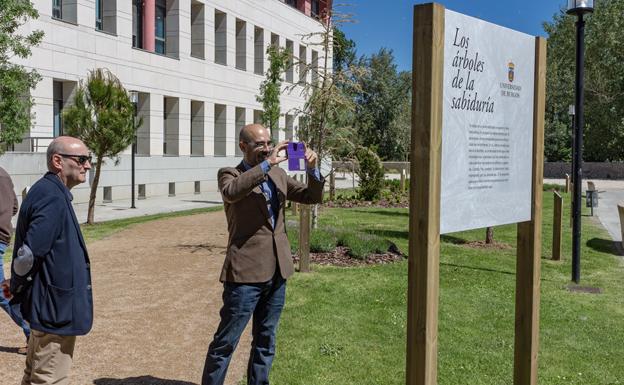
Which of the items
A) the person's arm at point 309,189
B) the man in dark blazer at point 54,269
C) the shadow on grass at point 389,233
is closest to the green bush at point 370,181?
the shadow on grass at point 389,233

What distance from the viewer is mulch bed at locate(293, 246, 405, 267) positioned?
10929 millimetres

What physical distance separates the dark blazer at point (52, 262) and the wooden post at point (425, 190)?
A: 1.90 metres

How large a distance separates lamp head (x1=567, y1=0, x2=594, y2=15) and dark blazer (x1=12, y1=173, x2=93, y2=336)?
26.7 ft

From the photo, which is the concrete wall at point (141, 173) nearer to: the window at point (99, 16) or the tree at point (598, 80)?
the window at point (99, 16)

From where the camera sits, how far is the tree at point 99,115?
1639 centimetres

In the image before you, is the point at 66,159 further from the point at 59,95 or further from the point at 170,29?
the point at 170,29

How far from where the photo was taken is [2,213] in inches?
230

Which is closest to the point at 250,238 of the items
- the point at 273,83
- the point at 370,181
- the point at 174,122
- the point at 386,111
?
the point at 273,83

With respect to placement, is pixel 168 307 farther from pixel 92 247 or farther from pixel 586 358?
pixel 92 247

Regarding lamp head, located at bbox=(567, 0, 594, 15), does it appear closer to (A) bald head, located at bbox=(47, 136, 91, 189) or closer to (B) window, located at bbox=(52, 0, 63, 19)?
(A) bald head, located at bbox=(47, 136, 91, 189)

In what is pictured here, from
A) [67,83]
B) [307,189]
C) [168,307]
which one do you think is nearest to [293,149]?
[307,189]

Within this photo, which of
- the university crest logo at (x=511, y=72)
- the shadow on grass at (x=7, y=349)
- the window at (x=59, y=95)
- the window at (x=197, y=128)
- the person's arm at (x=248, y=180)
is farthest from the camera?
the window at (x=197, y=128)

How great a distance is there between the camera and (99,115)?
16.4m

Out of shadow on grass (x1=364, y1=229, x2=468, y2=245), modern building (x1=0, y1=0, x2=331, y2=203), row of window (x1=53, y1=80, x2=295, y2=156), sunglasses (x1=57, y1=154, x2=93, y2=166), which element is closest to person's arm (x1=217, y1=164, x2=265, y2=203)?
sunglasses (x1=57, y1=154, x2=93, y2=166)
